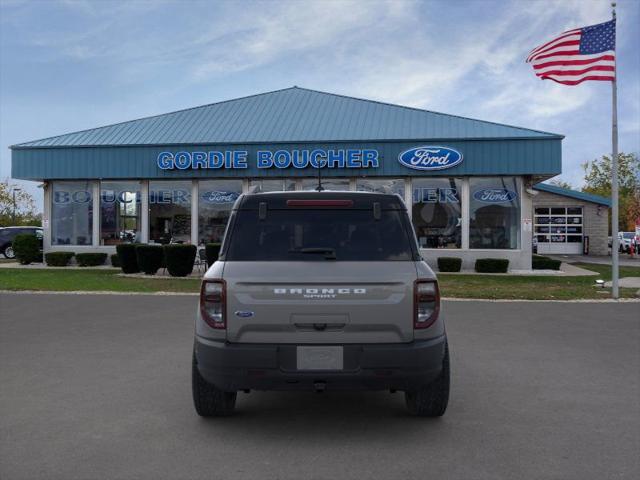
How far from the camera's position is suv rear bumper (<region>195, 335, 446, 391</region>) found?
438 centimetres

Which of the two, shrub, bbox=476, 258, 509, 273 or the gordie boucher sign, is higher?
the gordie boucher sign

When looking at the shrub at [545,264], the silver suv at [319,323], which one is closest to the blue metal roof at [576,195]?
the shrub at [545,264]

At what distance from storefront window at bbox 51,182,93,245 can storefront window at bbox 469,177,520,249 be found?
16.5m

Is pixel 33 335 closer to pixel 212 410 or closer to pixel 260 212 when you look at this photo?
pixel 212 410

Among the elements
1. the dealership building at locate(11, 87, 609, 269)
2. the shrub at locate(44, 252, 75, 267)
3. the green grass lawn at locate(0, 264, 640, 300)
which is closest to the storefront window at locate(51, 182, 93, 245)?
the dealership building at locate(11, 87, 609, 269)

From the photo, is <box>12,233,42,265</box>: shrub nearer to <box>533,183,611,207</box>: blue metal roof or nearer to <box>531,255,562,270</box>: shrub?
<box>531,255,562,270</box>: shrub

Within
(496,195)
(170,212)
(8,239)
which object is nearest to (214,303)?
(496,195)

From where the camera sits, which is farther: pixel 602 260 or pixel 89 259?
pixel 602 260

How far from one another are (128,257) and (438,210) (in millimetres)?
12121

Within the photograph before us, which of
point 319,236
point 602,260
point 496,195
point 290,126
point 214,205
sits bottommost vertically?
point 602,260

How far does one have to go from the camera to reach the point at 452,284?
17703 mm

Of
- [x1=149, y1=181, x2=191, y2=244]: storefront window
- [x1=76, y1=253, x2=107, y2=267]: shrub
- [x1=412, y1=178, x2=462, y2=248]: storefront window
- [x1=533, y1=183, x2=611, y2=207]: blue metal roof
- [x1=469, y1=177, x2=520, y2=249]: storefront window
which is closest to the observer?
[x1=469, y1=177, x2=520, y2=249]: storefront window

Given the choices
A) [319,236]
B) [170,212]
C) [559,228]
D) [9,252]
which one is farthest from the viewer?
[559,228]

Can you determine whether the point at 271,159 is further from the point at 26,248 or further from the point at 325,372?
the point at 325,372
